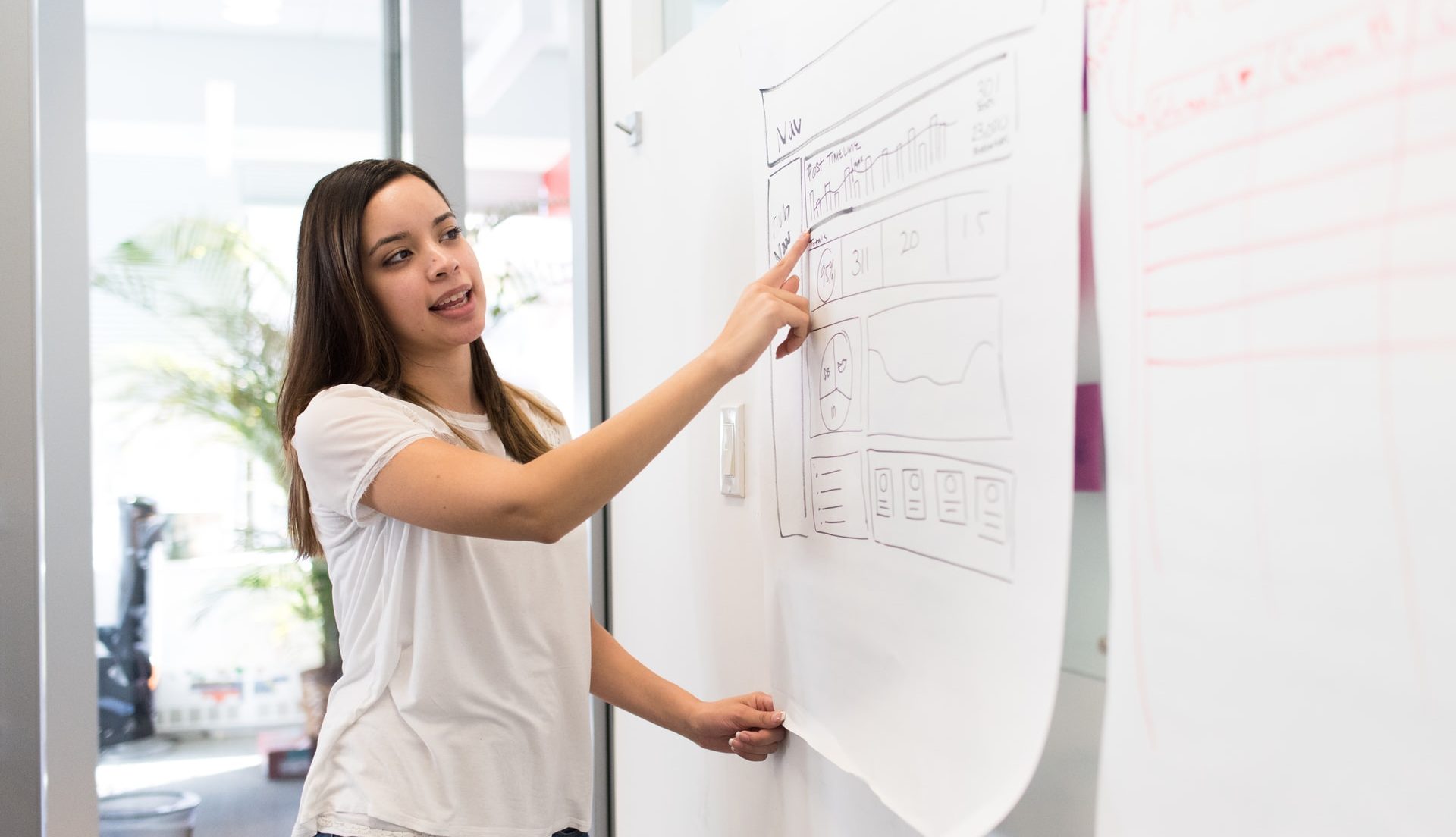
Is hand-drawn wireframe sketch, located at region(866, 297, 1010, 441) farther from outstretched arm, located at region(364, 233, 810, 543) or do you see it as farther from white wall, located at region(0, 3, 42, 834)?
white wall, located at region(0, 3, 42, 834)

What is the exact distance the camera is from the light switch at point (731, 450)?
1220 mm

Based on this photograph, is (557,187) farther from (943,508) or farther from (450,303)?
(943,508)

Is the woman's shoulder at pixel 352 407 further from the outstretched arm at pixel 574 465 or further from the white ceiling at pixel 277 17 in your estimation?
the white ceiling at pixel 277 17

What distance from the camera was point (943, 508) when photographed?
0.79 m

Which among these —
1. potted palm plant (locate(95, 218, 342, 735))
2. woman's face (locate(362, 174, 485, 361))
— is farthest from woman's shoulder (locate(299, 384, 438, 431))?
potted palm plant (locate(95, 218, 342, 735))

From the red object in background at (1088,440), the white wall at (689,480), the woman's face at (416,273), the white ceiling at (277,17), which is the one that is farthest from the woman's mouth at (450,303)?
the white ceiling at (277,17)

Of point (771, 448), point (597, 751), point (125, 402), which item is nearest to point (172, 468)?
point (125, 402)

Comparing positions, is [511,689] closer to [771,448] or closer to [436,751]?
[436,751]

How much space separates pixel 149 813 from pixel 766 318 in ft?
5.76

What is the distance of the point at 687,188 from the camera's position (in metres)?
1.37

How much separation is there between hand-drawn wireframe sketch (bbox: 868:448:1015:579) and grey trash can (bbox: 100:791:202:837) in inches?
69.8

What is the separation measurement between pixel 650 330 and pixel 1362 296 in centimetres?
111

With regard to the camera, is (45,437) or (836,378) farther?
(45,437)

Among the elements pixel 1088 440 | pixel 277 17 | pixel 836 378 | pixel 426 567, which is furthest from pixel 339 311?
pixel 277 17
